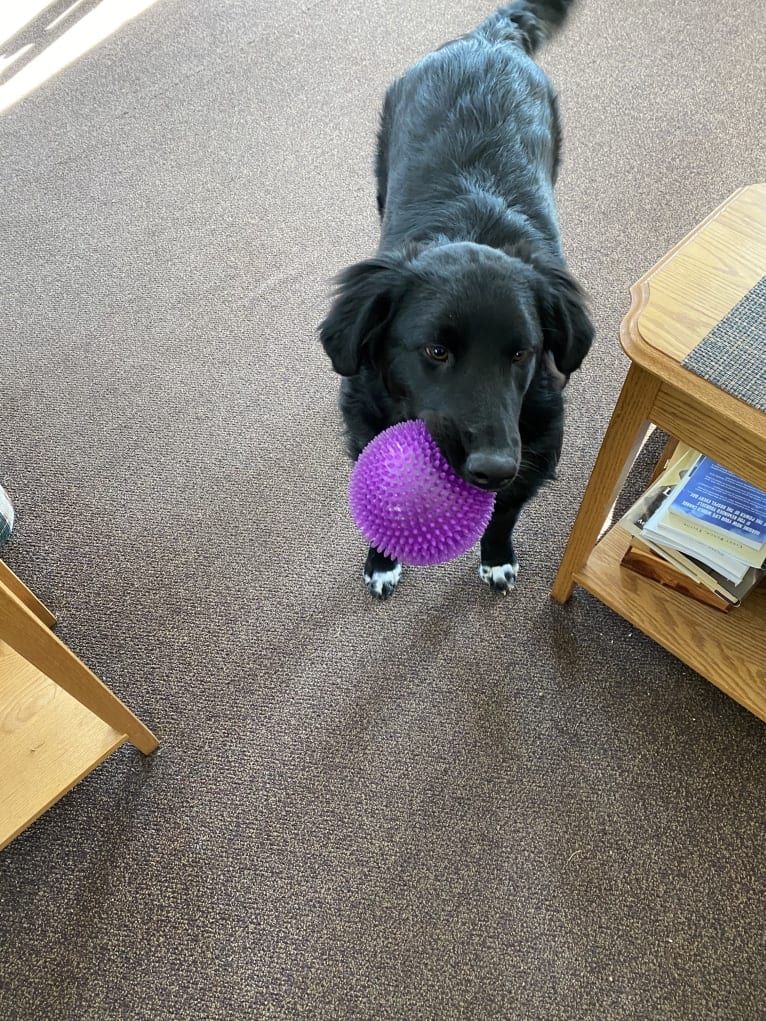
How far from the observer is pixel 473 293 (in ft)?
3.37

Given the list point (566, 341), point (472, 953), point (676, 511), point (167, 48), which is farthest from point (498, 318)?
point (167, 48)

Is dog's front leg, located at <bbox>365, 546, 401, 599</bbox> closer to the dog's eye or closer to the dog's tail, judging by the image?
the dog's eye

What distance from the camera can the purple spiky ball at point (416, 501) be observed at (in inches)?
39.1

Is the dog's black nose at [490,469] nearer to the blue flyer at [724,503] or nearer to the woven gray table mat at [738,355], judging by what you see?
the woven gray table mat at [738,355]

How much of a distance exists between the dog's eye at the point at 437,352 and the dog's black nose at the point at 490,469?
6.9 inches

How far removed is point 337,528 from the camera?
159 cm

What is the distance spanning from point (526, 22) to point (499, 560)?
1302 mm

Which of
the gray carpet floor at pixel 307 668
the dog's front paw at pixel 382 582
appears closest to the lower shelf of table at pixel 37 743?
the gray carpet floor at pixel 307 668

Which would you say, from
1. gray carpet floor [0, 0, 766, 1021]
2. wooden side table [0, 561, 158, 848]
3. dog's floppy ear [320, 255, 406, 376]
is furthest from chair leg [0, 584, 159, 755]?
dog's floppy ear [320, 255, 406, 376]

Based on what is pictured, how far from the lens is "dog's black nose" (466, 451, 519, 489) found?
3.15 feet

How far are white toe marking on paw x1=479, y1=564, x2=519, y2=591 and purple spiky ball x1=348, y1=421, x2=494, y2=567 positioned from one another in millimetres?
445

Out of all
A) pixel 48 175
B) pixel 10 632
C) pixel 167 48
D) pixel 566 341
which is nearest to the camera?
pixel 10 632

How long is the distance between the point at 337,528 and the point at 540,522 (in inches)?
18.3

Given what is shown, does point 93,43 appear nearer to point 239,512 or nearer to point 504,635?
point 239,512
